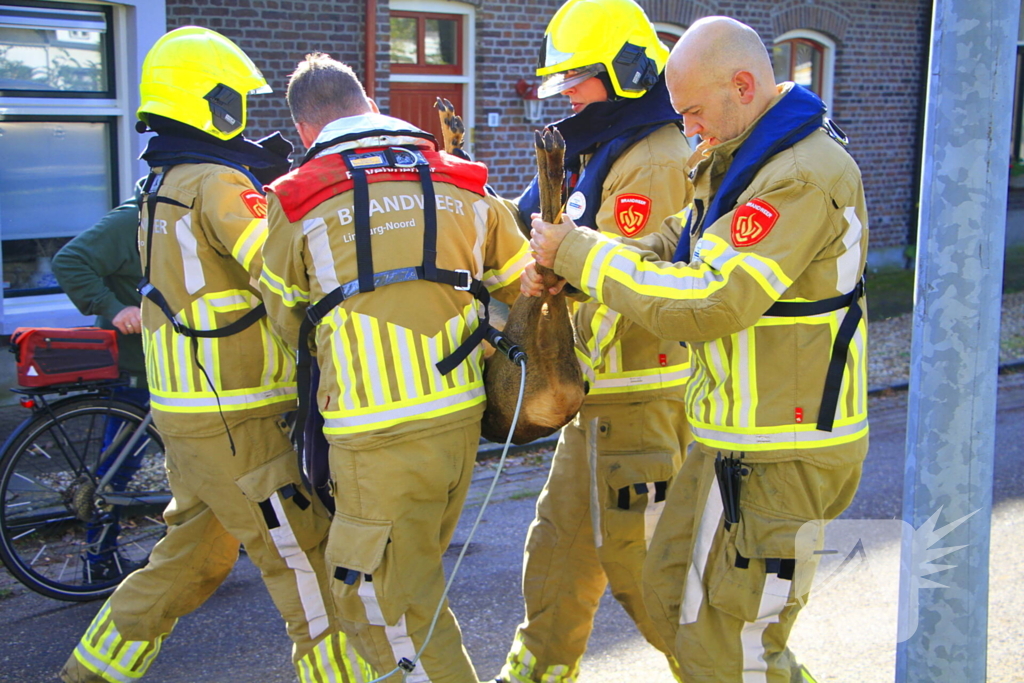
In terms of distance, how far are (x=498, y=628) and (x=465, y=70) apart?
6854mm

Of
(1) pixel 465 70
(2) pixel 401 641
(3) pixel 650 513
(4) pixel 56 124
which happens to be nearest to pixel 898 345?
(1) pixel 465 70

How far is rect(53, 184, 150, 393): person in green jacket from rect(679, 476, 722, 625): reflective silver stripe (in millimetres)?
2618

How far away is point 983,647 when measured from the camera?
2.61 metres

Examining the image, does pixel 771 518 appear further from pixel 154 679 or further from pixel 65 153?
pixel 65 153

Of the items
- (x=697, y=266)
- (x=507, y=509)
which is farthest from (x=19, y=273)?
(x=697, y=266)

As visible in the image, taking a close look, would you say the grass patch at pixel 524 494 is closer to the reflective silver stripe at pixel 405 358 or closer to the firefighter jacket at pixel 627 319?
the firefighter jacket at pixel 627 319

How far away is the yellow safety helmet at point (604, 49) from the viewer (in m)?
3.41

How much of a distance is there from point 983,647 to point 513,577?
101 inches

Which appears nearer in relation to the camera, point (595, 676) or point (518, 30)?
point (595, 676)

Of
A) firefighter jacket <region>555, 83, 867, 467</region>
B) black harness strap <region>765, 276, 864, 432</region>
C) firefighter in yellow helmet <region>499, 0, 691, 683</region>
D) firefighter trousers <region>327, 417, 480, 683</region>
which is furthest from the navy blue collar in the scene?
firefighter trousers <region>327, 417, 480, 683</region>

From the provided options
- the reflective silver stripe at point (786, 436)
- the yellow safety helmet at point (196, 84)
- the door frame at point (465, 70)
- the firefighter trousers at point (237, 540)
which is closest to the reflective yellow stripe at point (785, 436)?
the reflective silver stripe at point (786, 436)

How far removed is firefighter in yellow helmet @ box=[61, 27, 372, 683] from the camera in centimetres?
334

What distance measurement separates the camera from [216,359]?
3379 mm

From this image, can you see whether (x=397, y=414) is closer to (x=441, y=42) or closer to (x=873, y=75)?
Answer: (x=441, y=42)
